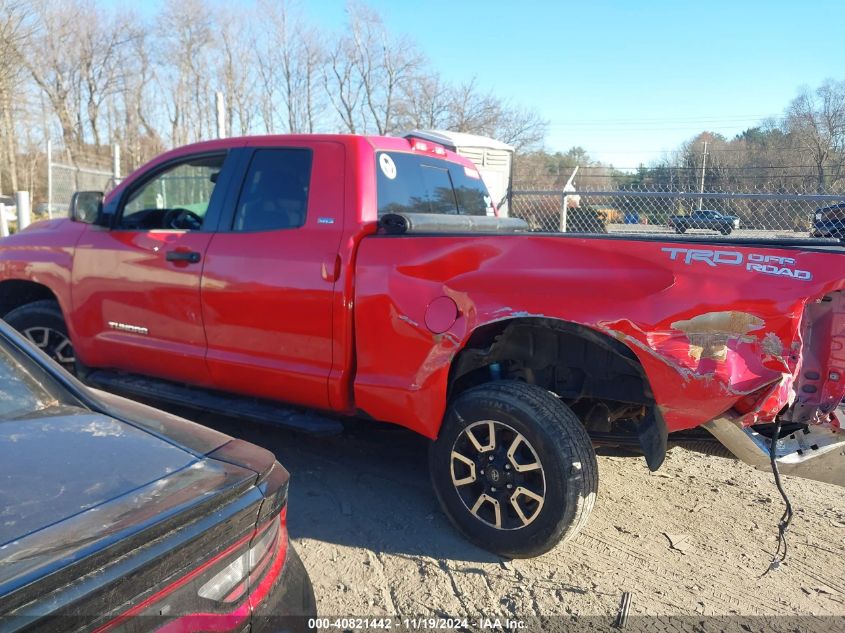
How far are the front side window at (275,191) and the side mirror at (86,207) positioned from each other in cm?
130

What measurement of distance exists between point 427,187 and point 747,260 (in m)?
2.25

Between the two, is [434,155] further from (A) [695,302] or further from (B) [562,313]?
(A) [695,302]

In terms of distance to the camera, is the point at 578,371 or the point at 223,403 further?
the point at 223,403

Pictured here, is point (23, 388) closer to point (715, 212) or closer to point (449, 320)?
point (449, 320)

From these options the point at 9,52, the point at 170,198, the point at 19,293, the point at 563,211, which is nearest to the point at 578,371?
the point at 170,198

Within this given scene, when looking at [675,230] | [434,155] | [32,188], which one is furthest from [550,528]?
[32,188]

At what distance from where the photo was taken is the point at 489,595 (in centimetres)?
281

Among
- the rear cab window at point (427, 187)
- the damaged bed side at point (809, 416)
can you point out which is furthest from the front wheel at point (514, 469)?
the rear cab window at point (427, 187)

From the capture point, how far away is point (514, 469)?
9.82 ft

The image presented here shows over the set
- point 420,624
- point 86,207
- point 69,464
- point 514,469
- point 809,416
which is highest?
point 86,207

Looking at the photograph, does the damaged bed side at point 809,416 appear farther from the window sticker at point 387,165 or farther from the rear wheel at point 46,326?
the rear wheel at point 46,326

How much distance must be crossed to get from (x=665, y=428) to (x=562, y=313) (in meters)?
0.67

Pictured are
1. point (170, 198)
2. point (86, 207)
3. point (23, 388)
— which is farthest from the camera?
point (170, 198)

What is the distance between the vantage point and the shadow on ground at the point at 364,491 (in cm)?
325
